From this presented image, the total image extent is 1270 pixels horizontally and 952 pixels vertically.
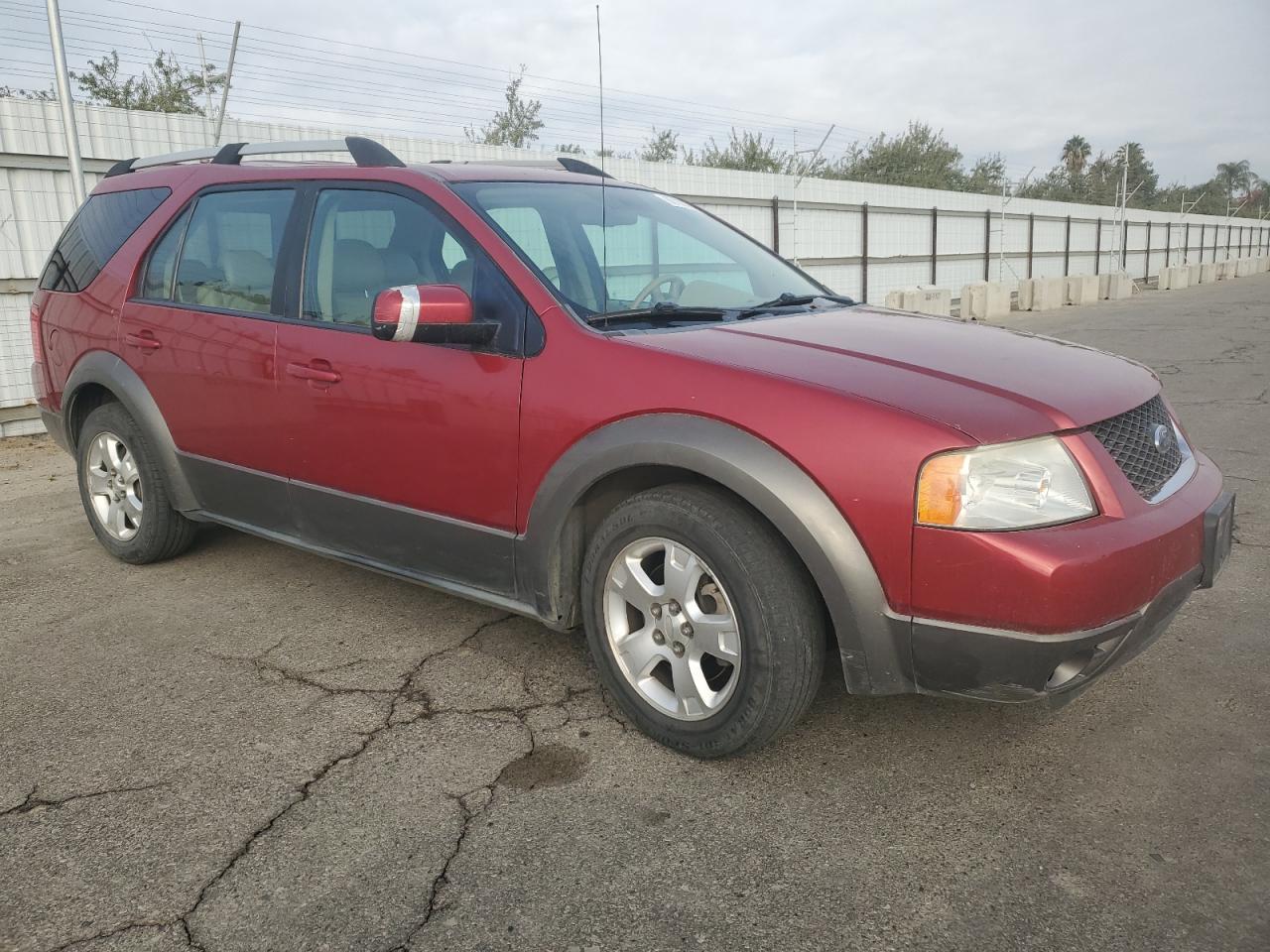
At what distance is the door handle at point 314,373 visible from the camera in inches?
131

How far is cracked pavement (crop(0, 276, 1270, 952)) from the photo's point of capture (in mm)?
2072

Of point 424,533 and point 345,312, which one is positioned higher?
point 345,312

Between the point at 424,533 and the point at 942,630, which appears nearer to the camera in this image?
the point at 942,630

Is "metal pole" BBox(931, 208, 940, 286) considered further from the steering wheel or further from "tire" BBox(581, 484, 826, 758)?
"tire" BBox(581, 484, 826, 758)

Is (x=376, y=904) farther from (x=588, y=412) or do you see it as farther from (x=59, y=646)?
(x=59, y=646)

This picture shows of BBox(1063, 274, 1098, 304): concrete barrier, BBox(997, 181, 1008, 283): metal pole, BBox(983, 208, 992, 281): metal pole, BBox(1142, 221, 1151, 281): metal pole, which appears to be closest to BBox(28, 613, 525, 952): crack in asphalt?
BBox(1063, 274, 1098, 304): concrete barrier

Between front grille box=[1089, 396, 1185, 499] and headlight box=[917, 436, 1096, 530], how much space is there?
0.83ft

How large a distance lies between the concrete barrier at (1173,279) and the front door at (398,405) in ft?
106

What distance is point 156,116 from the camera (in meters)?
8.88

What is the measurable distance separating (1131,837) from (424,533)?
2.20 meters

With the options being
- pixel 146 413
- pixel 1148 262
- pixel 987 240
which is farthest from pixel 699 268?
pixel 1148 262

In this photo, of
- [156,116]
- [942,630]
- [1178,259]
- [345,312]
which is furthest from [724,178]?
[1178,259]

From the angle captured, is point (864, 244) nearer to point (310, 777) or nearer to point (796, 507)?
point (796, 507)

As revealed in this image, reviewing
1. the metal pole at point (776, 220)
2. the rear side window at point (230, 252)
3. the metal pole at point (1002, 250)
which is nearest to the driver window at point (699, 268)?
the rear side window at point (230, 252)
